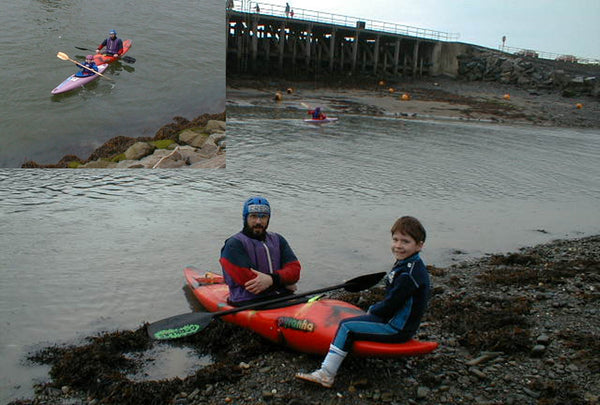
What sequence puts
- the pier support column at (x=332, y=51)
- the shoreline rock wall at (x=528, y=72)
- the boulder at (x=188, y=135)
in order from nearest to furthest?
the boulder at (x=188, y=135) → the shoreline rock wall at (x=528, y=72) → the pier support column at (x=332, y=51)

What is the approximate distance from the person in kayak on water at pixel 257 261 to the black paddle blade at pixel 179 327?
1.24ft

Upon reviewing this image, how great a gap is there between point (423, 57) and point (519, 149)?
22359mm

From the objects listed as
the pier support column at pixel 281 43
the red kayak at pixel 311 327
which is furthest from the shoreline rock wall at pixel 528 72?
the red kayak at pixel 311 327

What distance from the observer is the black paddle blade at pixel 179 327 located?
4007 millimetres

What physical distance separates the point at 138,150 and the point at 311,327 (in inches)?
249

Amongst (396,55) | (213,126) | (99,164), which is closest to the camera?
(99,164)

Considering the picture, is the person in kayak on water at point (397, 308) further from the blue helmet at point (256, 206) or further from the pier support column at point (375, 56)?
the pier support column at point (375, 56)

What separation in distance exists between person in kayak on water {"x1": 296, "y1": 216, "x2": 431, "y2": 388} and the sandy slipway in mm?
193

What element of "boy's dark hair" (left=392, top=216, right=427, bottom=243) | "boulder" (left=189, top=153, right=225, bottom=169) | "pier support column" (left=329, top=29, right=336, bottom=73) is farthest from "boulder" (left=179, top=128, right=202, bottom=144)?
"pier support column" (left=329, top=29, right=336, bottom=73)

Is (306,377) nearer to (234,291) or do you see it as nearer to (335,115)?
(234,291)

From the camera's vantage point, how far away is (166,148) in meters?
9.33

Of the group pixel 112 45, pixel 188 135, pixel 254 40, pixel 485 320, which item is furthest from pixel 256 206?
pixel 254 40

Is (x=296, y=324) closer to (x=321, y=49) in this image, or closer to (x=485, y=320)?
(x=485, y=320)

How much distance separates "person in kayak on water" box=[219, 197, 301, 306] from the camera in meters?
4.20
